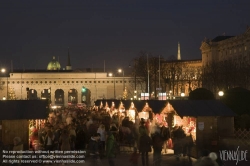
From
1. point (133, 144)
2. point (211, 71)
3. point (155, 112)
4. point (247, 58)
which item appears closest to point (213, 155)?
point (133, 144)

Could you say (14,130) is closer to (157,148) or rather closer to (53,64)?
(157,148)

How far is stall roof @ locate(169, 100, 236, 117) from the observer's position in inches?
995

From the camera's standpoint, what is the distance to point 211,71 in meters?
89.3

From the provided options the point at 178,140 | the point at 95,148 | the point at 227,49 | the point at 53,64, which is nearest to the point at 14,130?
the point at 95,148

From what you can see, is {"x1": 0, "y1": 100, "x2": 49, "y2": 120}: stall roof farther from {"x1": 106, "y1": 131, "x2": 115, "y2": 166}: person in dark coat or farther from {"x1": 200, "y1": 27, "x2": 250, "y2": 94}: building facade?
{"x1": 200, "y1": 27, "x2": 250, "y2": 94}: building facade

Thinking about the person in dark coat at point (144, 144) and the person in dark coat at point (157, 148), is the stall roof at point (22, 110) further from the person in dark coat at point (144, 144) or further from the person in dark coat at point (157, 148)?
the person in dark coat at point (157, 148)

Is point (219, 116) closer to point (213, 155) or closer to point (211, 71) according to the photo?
point (213, 155)

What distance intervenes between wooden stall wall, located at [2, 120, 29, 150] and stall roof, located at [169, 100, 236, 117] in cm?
685

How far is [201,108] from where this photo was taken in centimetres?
2583

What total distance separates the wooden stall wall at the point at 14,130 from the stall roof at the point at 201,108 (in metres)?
6.85

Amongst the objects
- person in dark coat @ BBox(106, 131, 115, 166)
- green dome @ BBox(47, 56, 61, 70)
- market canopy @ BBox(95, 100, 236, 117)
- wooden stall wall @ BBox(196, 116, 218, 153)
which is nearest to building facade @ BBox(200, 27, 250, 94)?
market canopy @ BBox(95, 100, 236, 117)

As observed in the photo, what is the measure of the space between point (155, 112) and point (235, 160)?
8.63 metres

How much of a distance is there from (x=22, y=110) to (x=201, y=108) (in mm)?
7886

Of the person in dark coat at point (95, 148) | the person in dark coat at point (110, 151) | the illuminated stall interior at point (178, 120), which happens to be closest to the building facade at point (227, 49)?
the illuminated stall interior at point (178, 120)
